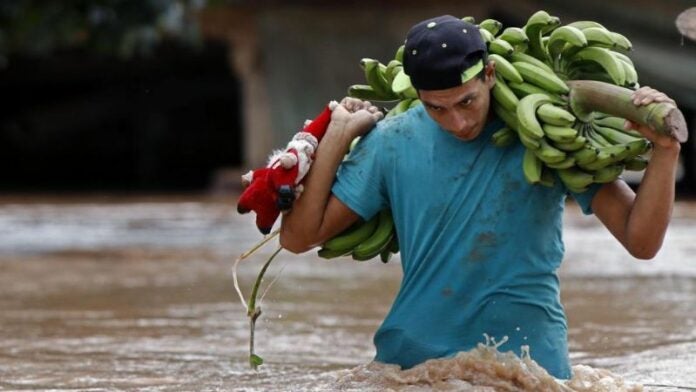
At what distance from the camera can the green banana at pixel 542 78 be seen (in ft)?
13.8

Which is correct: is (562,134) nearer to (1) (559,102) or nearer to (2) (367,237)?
(1) (559,102)

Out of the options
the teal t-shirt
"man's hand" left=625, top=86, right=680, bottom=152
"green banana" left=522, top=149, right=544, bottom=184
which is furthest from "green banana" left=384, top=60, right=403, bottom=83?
"man's hand" left=625, top=86, right=680, bottom=152

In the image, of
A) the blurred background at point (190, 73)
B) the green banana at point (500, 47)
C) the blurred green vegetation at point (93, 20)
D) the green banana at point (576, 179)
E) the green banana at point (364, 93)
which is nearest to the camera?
the green banana at point (576, 179)

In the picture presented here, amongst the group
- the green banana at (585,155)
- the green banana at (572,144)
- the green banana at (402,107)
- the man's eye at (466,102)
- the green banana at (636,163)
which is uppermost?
the man's eye at (466,102)

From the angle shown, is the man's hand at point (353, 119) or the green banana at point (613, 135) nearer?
the green banana at point (613, 135)

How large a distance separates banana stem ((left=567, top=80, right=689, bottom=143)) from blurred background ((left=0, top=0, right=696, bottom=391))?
131cm

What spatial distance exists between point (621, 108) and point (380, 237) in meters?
0.88

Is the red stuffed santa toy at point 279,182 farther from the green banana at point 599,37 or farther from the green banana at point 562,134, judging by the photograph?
the green banana at point 599,37

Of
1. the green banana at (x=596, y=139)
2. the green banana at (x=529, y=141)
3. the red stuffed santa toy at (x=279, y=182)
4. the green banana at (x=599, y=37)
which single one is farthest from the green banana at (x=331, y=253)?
the green banana at (x=599, y=37)

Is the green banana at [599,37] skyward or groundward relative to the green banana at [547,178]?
skyward

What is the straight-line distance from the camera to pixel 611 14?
15.0 meters

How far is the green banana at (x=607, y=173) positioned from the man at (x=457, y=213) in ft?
0.18

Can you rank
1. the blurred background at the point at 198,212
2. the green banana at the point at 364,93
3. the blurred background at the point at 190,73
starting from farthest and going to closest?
the blurred background at the point at 190,73 → the blurred background at the point at 198,212 → the green banana at the point at 364,93

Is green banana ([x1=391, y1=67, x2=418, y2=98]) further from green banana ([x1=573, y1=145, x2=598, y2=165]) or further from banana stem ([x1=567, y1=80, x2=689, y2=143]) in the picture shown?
green banana ([x1=573, y1=145, x2=598, y2=165])
